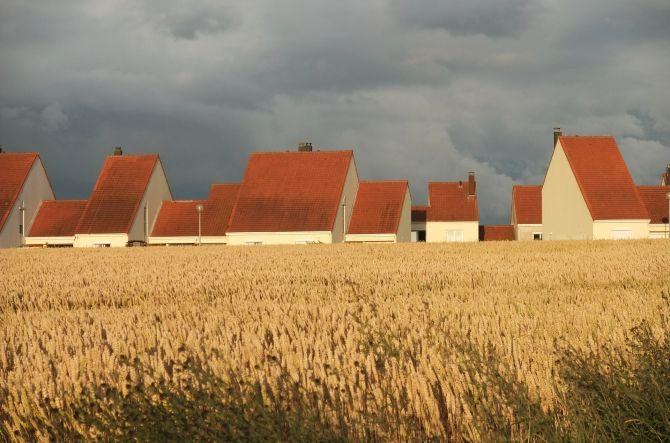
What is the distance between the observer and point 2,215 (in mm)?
55031

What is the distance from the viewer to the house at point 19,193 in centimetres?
5544

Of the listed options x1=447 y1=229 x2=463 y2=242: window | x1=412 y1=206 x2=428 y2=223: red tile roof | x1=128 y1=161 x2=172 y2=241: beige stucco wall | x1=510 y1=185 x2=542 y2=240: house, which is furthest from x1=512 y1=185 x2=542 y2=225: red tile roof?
x1=128 y1=161 x2=172 y2=241: beige stucco wall

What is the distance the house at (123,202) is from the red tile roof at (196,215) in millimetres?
1024

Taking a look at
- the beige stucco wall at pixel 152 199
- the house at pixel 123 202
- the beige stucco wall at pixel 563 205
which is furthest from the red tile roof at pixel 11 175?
the beige stucco wall at pixel 563 205

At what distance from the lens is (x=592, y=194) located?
165 feet

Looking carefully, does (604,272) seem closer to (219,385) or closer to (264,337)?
(264,337)

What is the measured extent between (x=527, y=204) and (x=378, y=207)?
1674 centimetres

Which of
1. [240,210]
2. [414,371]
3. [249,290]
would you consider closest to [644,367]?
[414,371]

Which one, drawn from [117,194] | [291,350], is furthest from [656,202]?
[291,350]

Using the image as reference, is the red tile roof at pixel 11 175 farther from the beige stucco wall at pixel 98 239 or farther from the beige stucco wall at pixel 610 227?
the beige stucco wall at pixel 610 227

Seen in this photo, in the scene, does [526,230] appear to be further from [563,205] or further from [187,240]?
[187,240]

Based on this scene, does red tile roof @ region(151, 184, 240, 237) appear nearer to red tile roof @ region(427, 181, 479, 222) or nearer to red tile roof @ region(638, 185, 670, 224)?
red tile roof @ region(427, 181, 479, 222)

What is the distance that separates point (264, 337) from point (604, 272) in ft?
36.2

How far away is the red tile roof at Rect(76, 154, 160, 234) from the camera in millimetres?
54250
